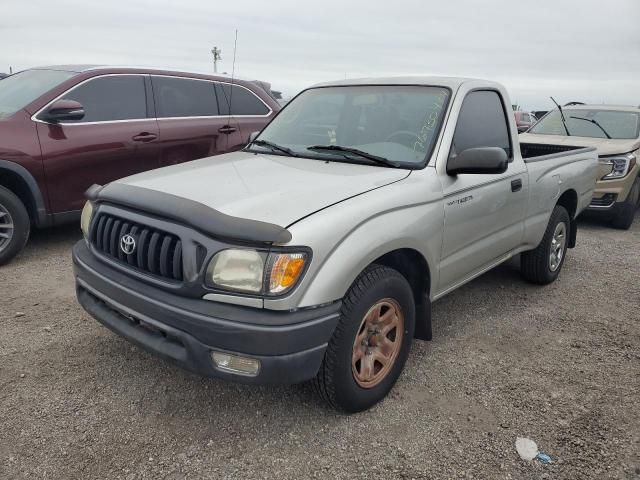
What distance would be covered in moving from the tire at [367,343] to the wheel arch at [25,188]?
353 centimetres

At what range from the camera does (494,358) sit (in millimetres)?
3479

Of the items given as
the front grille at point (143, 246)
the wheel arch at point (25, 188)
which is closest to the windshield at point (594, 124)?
the wheel arch at point (25, 188)

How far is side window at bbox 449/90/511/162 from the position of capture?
A: 3402mm

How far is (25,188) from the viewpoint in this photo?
4832mm

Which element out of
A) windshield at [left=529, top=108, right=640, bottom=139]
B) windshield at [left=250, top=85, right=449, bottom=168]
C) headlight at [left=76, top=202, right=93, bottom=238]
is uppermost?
windshield at [left=250, top=85, right=449, bottom=168]

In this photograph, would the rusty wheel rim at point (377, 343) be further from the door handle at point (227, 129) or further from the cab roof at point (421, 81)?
the door handle at point (227, 129)

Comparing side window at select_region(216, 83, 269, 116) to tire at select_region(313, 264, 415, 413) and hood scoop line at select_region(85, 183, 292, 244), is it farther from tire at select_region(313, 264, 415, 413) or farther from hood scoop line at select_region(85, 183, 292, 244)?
tire at select_region(313, 264, 415, 413)

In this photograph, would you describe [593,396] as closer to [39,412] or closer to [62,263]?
[39,412]

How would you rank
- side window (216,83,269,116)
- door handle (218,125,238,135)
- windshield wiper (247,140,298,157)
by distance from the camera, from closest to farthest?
windshield wiper (247,140,298,157)
door handle (218,125,238,135)
side window (216,83,269,116)

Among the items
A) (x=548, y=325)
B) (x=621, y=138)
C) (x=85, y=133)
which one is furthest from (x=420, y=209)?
(x=621, y=138)

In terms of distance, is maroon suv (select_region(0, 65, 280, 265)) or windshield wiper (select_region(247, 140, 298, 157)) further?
maroon suv (select_region(0, 65, 280, 265))

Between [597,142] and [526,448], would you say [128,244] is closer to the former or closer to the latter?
[526,448]

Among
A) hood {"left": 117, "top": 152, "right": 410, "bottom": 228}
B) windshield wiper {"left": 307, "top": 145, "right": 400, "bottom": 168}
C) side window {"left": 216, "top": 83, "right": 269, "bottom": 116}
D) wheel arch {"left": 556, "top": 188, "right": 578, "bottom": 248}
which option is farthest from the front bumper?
side window {"left": 216, "top": 83, "right": 269, "bottom": 116}

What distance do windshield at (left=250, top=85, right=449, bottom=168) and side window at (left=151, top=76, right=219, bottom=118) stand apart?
2.31 meters
